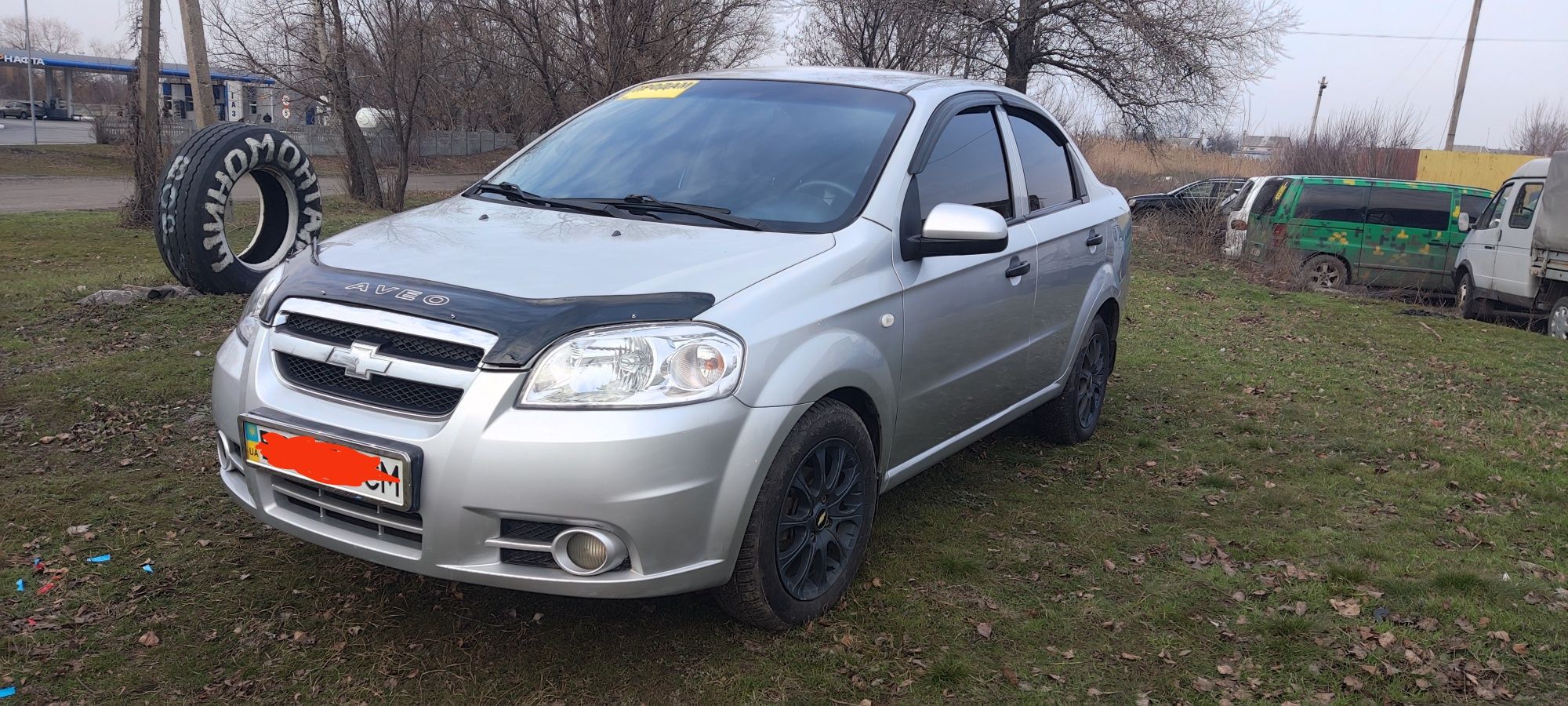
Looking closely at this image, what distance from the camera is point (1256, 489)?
4934 mm

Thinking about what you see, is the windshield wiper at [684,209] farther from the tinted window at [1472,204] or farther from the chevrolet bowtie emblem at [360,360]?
the tinted window at [1472,204]

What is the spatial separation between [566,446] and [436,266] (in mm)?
741

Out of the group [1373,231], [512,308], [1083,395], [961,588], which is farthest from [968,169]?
[1373,231]

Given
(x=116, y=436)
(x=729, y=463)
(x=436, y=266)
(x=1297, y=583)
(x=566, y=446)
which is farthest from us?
(x=116, y=436)

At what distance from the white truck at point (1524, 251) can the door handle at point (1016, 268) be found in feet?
31.5

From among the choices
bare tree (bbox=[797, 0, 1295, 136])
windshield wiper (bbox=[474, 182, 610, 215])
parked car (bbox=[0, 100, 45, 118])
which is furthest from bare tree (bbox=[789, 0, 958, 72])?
parked car (bbox=[0, 100, 45, 118])

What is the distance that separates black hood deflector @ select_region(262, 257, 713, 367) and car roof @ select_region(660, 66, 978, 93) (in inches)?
67.6

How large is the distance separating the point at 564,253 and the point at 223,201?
18.6ft

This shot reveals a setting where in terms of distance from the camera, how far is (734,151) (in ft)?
12.5

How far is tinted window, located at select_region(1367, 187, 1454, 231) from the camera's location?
14.4 m

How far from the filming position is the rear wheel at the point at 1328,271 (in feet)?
47.5

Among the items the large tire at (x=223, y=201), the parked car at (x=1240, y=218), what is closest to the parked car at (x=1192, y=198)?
the parked car at (x=1240, y=218)

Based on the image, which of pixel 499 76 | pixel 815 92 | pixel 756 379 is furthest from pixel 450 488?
pixel 499 76

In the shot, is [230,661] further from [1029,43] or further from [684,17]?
[1029,43]
